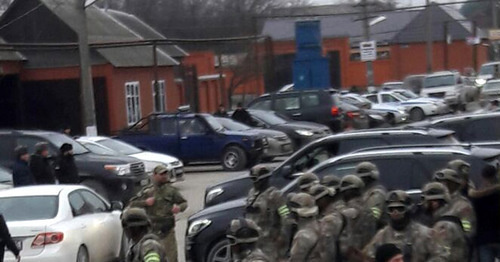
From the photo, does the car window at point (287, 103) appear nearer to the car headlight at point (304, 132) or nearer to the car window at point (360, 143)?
the car headlight at point (304, 132)

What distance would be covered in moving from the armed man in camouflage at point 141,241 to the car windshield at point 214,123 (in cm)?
2085

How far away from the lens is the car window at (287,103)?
35.2m

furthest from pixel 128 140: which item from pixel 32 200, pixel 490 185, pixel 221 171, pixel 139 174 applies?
pixel 490 185

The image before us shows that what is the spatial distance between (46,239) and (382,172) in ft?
13.2

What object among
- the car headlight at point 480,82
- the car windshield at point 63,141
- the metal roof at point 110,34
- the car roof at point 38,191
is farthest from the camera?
the car headlight at point 480,82

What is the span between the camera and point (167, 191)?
511 inches

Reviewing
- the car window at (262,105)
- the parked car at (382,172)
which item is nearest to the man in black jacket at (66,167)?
the parked car at (382,172)

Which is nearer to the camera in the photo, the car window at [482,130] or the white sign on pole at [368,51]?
the car window at [482,130]

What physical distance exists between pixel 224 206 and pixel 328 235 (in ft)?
16.2

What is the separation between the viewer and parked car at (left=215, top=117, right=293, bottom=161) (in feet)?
98.0

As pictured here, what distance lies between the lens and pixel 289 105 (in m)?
35.4

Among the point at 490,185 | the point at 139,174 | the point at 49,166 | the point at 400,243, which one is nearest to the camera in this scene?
the point at 400,243

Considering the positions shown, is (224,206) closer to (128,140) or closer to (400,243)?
(400,243)

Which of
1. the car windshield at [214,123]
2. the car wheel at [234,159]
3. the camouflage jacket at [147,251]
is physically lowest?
the car wheel at [234,159]
